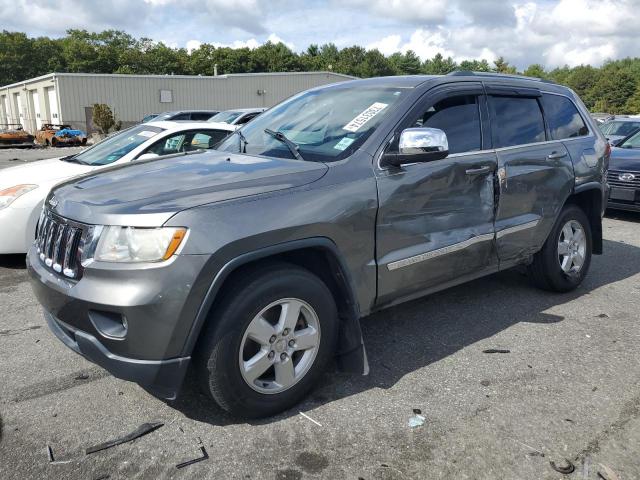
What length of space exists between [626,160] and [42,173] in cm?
813

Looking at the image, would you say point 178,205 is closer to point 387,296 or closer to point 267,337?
point 267,337

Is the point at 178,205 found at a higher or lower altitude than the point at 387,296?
higher

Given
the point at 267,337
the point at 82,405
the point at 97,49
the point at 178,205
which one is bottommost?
the point at 82,405

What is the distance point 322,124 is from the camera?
374cm

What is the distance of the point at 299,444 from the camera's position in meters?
2.79

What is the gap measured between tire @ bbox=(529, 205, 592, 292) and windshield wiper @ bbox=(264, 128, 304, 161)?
2.47 metres

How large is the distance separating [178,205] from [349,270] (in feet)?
3.37

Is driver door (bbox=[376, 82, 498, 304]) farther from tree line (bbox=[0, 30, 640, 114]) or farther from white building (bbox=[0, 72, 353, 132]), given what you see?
tree line (bbox=[0, 30, 640, 114])

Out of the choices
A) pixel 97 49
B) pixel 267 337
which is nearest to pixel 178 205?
pixel 267 337

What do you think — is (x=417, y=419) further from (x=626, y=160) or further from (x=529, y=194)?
(x=626, y=160)

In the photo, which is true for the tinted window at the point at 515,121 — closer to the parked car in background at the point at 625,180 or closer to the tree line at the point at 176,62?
the parked car in background at the point at 625,180

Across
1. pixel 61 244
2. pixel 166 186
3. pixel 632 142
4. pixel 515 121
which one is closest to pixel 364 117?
pixel 166 186

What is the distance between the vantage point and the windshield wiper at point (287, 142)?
11.2ft

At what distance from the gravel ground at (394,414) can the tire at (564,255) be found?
1.75 feet
